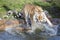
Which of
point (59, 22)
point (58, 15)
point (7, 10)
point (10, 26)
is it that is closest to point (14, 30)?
point (10, 26)

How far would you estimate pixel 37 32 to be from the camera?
13.9 meters

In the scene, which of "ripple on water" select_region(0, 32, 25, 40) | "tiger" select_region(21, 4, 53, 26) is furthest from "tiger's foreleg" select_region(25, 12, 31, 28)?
"ripple on water" select_region(0, 32, 25, 40)

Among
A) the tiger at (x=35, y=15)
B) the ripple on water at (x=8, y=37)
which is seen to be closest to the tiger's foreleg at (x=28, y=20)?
the tiger at (x=35, y=15)

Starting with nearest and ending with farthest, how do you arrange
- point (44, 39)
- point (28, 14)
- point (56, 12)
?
point (44, 39)
point (28, 14)
point (56, 12)

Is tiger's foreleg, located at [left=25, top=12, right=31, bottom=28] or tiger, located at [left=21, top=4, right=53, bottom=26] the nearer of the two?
tiger, located at [left=21, top=4, right=53, bottom=26]

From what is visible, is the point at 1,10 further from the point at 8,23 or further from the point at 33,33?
the point at 33,33

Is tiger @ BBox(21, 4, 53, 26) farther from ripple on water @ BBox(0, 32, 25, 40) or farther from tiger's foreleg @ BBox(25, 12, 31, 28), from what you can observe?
ripple on water @ BBox(0, 32, 25, 40)

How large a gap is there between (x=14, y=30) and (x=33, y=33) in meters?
1.20

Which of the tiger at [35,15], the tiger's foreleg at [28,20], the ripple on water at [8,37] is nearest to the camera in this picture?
the ripple on water at [8,37]

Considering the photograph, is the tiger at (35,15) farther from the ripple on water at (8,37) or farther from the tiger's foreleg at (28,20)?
the ripple on water at (8,37)

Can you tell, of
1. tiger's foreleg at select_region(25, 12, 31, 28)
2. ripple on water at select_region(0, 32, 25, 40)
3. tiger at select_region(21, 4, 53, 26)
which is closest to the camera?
ripple on water at select_region(0, 32, 25, 40)

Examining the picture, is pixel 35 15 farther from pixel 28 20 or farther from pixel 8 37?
pixel 8 37

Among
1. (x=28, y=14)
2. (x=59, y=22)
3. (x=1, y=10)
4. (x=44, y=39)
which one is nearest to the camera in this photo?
(x=44, y=39)

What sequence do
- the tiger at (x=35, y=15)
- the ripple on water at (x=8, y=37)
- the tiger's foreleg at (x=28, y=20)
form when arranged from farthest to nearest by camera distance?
the tiger's foreleg at (x=28, y=20) < the tiger at (x=35, y=15) < the ripple on water at (x=8, y=37)
